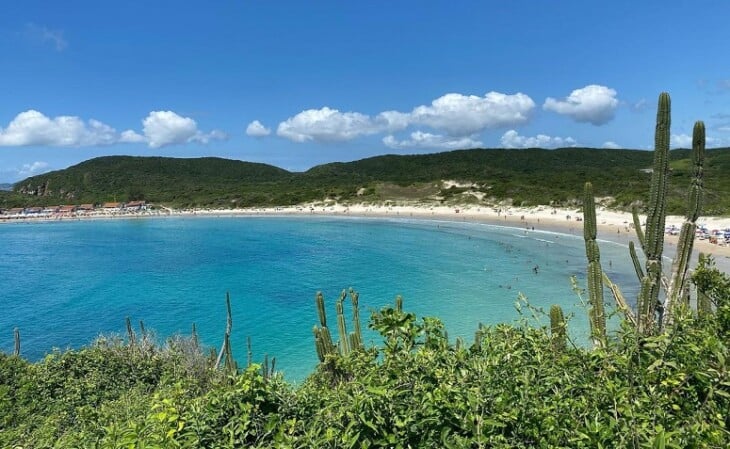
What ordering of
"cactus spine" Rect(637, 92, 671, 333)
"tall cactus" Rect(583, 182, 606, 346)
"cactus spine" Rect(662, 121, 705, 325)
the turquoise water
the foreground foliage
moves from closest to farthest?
the foreground foliage, "cactus spine" Rect(637, 92, 671, 333), "cactus spine" Rect(662, 121, 705, 325), "tall cactus" Rect(583, 182, 606, 346), the turquoise water

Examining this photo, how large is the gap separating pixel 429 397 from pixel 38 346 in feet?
95.1

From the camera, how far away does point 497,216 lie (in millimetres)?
80688

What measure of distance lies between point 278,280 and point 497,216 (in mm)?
51786

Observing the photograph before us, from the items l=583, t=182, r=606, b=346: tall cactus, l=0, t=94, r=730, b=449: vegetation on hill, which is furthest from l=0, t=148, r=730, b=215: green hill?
l=0, t=94, r=730, b=449: vegetation on hill

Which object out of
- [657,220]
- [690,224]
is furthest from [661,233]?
[690,224]

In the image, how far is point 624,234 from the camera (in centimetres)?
5256

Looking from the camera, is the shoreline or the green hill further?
the green hill

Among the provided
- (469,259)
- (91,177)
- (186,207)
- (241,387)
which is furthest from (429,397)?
(91,177)

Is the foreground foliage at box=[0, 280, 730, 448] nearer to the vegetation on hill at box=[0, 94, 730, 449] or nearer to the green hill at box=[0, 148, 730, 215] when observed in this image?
the vegetation on hill at box=[0, 94, 730, 449]

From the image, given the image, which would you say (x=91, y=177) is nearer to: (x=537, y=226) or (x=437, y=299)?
(x=537, y=226)

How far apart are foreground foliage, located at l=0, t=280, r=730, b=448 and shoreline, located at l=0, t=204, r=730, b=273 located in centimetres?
3257

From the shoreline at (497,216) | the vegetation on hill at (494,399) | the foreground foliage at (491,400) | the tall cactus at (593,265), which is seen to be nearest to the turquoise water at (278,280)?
the tall cactus at (593,265)

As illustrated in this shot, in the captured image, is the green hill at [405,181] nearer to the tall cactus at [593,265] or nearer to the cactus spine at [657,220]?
the tall cactus at [593,265]

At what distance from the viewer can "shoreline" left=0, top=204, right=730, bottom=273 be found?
46250 millimetres
